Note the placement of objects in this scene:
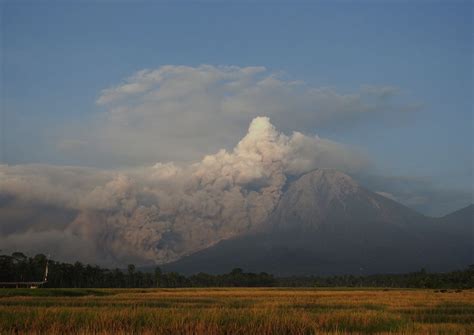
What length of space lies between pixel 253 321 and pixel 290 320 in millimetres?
1569

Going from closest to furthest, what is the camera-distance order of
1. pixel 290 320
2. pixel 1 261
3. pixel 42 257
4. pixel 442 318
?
pixel 290 320
pixel 442 318
pixel 1 261
pixel 42 257

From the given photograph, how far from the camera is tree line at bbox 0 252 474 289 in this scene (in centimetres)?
10250

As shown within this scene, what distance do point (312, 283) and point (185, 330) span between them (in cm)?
15139

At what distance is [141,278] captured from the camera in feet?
431

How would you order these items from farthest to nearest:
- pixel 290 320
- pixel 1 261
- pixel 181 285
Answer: pixel 181 285, pixel 1 261, pixel 290 320

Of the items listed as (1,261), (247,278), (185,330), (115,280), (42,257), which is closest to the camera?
(185,330)

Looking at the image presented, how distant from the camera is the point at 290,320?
2150 cm

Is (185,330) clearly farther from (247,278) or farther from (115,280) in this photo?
(247,278)

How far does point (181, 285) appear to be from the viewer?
143 m

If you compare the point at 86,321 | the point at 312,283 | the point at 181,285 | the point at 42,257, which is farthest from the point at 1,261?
the point at 312,283

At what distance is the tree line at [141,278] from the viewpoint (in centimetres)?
10250

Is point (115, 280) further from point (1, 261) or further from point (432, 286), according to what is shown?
point (432, 286)

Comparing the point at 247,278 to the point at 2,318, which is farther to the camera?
the point at 247,278

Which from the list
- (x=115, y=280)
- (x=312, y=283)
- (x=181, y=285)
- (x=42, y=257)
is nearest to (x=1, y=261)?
(x=42, y=257)
